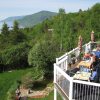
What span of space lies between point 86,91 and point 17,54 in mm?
26065

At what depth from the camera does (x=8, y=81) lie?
3122 centimetres

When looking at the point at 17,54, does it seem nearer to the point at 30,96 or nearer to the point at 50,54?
the point at 50,54

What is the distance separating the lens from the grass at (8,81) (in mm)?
26905

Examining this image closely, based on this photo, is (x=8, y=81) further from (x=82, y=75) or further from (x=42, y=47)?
(x=82, y=75)

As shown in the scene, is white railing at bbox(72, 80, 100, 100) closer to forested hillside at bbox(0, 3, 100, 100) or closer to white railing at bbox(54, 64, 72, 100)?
white railing at bbox(54, 64, 72, 100)

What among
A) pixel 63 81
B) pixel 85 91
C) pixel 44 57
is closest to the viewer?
→ pixel 85 91

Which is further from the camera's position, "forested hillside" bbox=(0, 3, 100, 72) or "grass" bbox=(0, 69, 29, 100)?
"forested hillside" bbox=(0, 3, 100, 72)

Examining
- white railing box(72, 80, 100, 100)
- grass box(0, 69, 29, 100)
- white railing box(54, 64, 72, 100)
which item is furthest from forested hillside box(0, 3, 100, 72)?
white railing box(72, 80, 100, 100)

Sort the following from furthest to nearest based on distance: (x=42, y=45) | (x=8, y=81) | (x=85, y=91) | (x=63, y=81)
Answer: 1. (x=42, y=45)
2. (x=8, y=81)
3. (x=63, y=81)
4. (x=85, y=91)

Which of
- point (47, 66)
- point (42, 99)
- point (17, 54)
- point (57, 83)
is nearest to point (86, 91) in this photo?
point (57, 83)

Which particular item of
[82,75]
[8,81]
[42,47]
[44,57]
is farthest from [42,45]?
[82,75]

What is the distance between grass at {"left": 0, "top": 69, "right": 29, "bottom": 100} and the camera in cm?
2690

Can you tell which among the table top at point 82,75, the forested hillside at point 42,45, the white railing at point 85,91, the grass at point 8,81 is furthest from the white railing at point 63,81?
the forested hillside at point 42,45

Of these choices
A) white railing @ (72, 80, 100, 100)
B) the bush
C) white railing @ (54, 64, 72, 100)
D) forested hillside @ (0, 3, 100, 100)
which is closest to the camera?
white railing @ (72, 80, 100, 100)
